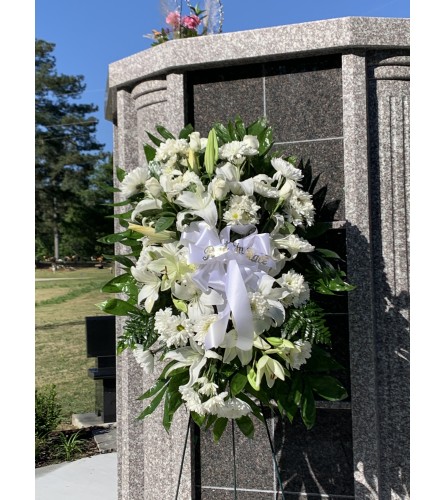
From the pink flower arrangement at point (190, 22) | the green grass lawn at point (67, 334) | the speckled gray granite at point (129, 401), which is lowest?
the green grass lawn at point (67, 334)

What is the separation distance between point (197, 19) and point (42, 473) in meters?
3.71

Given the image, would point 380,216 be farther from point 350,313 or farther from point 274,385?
point 274,385

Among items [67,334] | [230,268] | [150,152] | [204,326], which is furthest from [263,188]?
[67,334]

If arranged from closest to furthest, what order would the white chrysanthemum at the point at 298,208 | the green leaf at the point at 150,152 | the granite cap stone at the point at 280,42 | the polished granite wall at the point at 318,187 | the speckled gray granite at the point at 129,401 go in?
1. the white chrysanthemum at the point at 298,208
2. the green leaf at the point at 150,152
3. the granite cap stone at the point at 280,42
4. the polished granite wall at the point at 318,187
5. the speckled gray granite at the point at 129,401

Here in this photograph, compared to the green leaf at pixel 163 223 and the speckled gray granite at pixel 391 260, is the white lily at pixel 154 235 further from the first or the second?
the speckled gray granite at pixel 391 260

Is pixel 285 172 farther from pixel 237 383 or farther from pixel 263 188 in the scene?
pixel 237 383

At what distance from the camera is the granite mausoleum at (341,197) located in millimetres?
3291

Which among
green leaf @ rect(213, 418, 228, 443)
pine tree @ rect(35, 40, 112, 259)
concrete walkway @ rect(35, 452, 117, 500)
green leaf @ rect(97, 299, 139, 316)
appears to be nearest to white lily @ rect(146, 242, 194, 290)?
green leaf @ rect(97, 299, 139, 316)

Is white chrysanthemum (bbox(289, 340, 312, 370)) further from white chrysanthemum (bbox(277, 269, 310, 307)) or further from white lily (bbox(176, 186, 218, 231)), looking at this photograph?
white lily (bbox(176, 186, 218, 231))

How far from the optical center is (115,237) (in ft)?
10.3

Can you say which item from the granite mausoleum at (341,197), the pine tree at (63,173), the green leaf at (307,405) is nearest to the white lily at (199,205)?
the green leaf at (307,405)

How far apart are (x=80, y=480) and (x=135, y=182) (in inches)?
124

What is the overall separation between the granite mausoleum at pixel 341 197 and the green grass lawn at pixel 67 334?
4.55 metres
